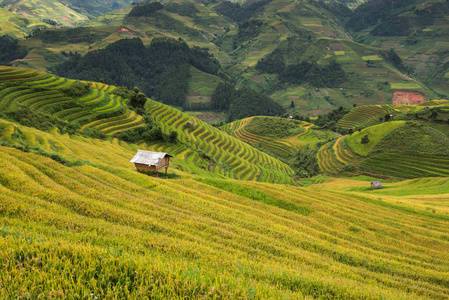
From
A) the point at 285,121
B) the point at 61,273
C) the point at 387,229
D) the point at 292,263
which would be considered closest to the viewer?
the point at 61,273

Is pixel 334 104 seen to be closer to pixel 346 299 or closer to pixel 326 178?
pixel 326 178

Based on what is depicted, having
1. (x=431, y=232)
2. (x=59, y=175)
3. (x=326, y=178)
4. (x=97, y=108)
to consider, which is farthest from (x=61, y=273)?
(x=326, y=178)

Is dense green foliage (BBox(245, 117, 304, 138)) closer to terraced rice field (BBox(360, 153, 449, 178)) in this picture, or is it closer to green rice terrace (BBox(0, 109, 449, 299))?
terraced rice field (BBox(360, 153, 449, 178))

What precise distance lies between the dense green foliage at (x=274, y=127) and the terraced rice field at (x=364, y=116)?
81.9ft

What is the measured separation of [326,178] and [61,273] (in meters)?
70.1

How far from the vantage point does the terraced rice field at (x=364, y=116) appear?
369ft

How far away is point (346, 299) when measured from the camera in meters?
6.69

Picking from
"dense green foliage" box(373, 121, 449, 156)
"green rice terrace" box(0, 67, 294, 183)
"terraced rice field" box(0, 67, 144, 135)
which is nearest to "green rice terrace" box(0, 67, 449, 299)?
"green rice terrace" box(0, 67, 294, 183)

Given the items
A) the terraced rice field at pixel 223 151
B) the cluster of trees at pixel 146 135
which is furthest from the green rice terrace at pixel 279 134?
the cluster of trees at pixel 146 135

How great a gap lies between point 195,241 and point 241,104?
559 feet

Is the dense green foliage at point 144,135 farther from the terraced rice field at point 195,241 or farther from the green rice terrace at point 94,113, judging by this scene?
the terraced rice field at point 195,241

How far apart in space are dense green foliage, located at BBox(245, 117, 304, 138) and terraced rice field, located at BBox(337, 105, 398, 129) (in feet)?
81.9

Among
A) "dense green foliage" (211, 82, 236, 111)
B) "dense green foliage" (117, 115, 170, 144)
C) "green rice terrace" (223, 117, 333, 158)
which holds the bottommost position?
"dense green foliage" (117, 115, 170, 144)

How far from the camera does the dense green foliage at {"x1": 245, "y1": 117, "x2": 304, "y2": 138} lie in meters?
115
